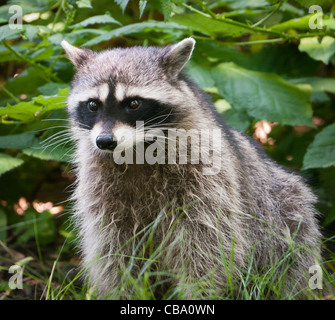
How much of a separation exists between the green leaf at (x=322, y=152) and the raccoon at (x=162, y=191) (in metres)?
0.65

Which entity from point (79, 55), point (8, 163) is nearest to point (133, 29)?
point (79, 55)

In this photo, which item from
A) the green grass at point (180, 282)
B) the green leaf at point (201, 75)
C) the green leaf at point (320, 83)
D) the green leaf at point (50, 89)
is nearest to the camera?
the green grass at point (180, 282)

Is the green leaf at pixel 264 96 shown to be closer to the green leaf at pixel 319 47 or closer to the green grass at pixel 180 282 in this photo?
the green leaf at pixel 319 47

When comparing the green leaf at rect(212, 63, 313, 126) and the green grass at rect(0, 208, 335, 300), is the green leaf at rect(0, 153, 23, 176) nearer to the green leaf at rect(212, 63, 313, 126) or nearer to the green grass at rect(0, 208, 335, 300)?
the green grass at rect(0, 208, 335, 300)

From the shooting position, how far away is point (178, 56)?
135 inches

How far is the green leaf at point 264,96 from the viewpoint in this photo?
4.41 meters

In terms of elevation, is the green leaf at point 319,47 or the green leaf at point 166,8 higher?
the green leaf at point 166,8

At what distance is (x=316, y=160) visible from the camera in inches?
163

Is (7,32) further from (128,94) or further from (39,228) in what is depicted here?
(39,228)

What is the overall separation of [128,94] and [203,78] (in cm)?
144

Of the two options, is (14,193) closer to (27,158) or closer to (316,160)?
(27,158)

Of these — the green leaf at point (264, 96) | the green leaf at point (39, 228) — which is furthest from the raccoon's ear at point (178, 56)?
the green leaf at point (39, 228)

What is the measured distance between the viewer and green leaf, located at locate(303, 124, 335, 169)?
4094 mm

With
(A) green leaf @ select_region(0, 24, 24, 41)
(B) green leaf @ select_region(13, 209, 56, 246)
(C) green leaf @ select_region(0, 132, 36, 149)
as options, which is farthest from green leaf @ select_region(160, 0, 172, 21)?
(B) green leaf @ select_region(13, 209, 56, 246)
